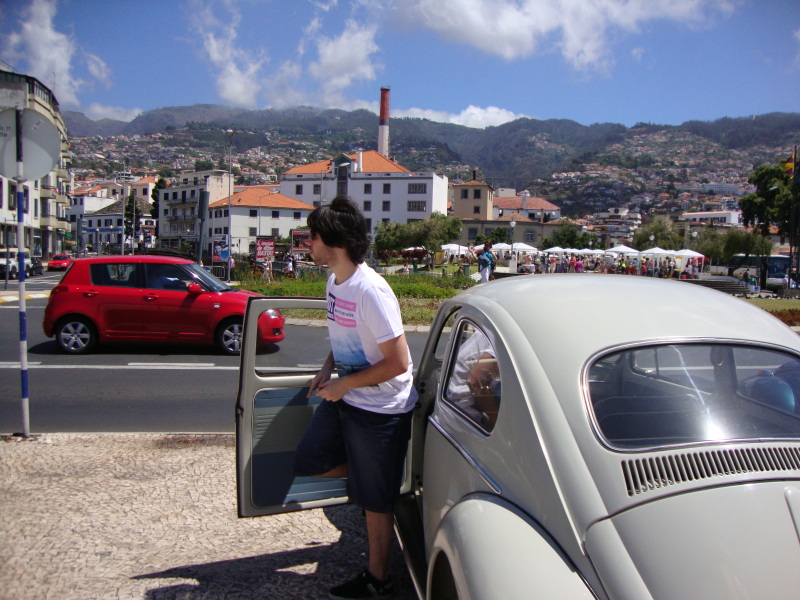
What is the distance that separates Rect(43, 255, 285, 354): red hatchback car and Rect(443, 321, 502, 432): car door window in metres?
7.32

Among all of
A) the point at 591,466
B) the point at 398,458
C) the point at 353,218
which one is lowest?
the point at 398,458

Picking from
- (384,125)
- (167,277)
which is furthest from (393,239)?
(167,277)

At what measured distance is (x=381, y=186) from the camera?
303ft

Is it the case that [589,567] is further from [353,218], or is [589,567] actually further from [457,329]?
[353,218]

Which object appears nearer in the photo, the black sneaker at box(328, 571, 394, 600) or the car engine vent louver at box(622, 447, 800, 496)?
the car engine vent louver at box(622, 447, 800, 496)

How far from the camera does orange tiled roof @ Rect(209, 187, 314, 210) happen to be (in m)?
88.6

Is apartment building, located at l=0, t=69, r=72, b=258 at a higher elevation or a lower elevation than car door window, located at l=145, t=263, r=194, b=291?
higher

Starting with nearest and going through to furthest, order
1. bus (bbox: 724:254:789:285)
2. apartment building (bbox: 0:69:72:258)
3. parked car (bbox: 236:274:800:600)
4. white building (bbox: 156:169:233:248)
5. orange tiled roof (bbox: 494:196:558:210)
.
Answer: parked car (bbox: 236:274:800:600)
apartment building (bbox: 0:69:72:258)
bus (bbox: 724:254:789:285)
white building (bbox: 156:169:233:248)
orange tiled roof (bbox: 494:196:558:210)

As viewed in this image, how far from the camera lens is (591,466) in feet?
6.12

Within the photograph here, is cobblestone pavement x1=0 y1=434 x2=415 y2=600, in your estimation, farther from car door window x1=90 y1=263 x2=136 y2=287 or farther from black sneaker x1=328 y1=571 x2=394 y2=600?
car door window x1=90 y1=263 x2=136 y2=287

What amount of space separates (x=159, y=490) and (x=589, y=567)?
3546 mm

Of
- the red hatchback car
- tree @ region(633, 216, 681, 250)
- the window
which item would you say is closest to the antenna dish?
the red hatchback car

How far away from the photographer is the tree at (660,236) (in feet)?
225

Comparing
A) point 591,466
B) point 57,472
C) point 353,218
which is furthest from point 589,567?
point 57,472
